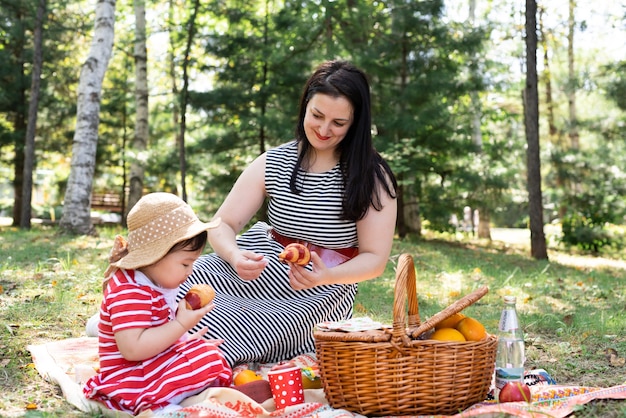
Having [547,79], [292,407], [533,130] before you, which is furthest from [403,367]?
[547,79]

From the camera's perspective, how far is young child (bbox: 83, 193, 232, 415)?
2607 millimetres

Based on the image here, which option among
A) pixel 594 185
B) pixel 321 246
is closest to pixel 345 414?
pixel 321 246

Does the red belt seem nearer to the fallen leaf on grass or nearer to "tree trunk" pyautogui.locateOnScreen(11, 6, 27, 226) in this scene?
the fallen leaf on grass

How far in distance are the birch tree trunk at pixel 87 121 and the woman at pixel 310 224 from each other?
656 centimetres

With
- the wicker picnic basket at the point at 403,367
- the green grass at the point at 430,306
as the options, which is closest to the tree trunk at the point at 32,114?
the green grass at the point at 430,306

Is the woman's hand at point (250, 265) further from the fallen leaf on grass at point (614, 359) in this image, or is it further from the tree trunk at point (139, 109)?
the tree trunk at point (139, 109)

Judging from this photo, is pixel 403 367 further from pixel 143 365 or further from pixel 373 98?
pixel 373 98

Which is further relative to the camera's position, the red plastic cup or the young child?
the red plastic cup

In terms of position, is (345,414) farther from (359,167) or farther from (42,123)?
(42,123)

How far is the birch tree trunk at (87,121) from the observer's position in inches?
381

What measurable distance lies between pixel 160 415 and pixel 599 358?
2.48 m

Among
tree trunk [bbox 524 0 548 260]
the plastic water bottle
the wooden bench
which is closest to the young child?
the plastic water bottle

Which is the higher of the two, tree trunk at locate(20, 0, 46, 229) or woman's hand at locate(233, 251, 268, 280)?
tree trunk at locate(20, 0, 46, 229)

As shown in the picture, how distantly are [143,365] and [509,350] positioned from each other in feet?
4.98
